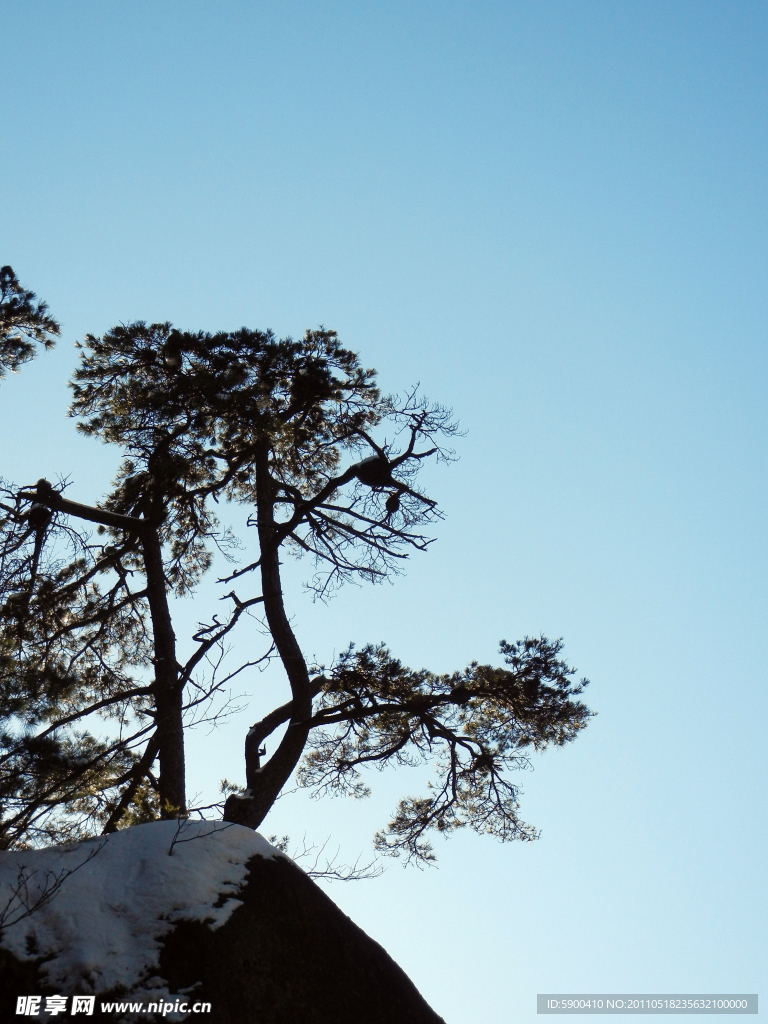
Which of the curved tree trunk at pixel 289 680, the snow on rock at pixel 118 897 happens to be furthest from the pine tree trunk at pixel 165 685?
the snow on rock at pixel 118 897

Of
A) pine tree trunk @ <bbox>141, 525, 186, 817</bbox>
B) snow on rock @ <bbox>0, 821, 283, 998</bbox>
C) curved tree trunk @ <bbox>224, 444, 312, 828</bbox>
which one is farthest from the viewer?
pine tree trunk @ <bbox>141, 525, 186, 817</bbox>

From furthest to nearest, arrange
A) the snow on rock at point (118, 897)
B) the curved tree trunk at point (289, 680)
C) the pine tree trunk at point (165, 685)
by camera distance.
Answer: the pine tree trunk at point (165, 685)
the curved tree trunk at point (289, 680)
the snow on rock at point (118, 897)

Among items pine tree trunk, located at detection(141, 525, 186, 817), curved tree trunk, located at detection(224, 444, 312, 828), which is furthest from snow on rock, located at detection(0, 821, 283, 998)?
pine tree trunk, located at detection(141, 525, 186, 817)

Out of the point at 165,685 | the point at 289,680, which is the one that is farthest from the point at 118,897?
the point at 289,680

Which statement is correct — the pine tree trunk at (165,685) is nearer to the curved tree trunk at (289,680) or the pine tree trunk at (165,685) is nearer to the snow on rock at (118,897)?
the curved tree trunk at (289,680)

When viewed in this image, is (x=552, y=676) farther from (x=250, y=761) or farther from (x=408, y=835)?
(x=250, y=761)

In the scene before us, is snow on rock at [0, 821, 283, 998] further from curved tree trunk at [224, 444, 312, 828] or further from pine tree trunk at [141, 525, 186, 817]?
pine tree trunk at [141, 525, 186, 817]

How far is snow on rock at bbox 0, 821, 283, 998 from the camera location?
4922 millimetres

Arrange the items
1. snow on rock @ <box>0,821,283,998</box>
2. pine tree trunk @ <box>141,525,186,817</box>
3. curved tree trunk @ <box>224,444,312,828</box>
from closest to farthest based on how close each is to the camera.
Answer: snow on rock @ <box>0,821,283,998</box> → curved tree trunk @ <box>224,444,312,828</box> → pine tree trunk @ <box>141,525,186,817</box>

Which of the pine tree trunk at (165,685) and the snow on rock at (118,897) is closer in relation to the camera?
the snow on rock at (118,897)

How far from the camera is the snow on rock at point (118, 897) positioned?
492 centimetres

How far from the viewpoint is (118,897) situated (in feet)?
17.8

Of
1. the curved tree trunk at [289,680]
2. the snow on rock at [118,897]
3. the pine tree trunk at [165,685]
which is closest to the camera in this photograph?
the snow on rock at [118,897]

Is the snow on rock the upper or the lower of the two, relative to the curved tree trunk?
lower
